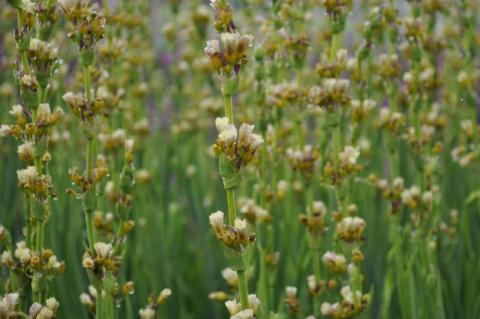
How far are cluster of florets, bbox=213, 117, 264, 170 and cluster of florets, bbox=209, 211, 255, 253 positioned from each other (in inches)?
4.9

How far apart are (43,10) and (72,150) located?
69.5 inches

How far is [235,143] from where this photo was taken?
137 cm

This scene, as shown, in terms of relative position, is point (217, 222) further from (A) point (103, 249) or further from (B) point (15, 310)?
(B) point (15, 310)

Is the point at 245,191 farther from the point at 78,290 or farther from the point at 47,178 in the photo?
the point at 47,178

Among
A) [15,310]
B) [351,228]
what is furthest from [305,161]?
[15,310]

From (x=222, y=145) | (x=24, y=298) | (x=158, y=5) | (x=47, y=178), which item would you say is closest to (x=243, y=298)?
(x=222, y=145)

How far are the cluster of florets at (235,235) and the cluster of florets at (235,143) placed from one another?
0.12 metres

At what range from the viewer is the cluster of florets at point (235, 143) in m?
1.35

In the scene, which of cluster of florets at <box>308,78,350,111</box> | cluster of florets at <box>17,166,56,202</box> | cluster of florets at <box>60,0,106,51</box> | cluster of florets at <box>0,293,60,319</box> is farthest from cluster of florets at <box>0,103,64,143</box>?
cluster of florets at <box>308,78,350,111</box>

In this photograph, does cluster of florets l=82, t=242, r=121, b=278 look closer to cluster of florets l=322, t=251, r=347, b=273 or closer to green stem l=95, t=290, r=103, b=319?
green stem l=95, t=290, r=103, b=319

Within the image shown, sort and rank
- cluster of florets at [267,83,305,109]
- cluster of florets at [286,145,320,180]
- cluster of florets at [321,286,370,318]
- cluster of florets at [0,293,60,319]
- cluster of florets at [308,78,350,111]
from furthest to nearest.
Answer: cluster of florets at [267,83,305,109] → cluster of florets at [286,145,320,180] → cluster of florets at [308,78,350,111] → cluster of florets at [321,286,370,318] → cluster of florets at [0,293,60,319]

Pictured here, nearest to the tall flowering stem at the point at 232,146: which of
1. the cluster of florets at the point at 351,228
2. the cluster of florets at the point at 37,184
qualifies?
the cluster of florets at the point at 37,184

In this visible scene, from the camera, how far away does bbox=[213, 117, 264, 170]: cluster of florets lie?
4.44 feet

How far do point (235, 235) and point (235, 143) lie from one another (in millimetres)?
194
